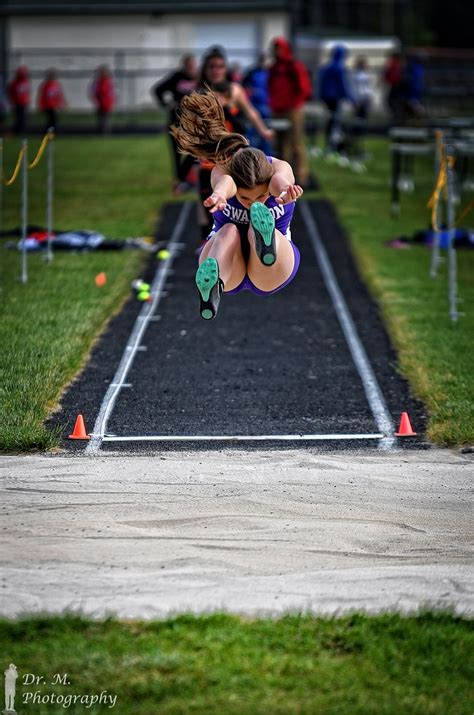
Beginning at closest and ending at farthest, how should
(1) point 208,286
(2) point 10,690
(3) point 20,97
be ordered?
(2) point 10,690
(1) point 208,286
(3) point 20,97

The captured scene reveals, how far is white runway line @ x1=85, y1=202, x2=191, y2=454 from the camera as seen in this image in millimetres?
8656

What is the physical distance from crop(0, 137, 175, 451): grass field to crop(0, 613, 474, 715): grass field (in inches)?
121

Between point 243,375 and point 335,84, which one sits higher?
point 335,84

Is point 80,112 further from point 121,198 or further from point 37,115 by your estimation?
point 121,198

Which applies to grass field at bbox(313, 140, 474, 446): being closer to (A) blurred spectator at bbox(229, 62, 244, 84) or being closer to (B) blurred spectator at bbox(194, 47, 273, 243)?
(B) blurred spectator at bbox(194, 47, 273, 243)

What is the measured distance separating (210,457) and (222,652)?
284 cm

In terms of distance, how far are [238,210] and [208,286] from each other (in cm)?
76

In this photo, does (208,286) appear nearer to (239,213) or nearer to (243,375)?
(239,213)

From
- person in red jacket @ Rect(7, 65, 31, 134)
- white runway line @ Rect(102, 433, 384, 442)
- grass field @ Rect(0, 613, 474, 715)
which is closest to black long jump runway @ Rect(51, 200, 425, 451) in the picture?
white runway line @ Rect(102, 433, 384, 442)

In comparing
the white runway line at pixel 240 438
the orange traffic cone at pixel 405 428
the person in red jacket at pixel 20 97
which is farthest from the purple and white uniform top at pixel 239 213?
the person in red jacket at pixel 20 97

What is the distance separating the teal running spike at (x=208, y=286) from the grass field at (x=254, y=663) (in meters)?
2.53

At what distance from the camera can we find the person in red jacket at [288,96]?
20297mm

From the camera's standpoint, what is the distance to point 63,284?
535 inches

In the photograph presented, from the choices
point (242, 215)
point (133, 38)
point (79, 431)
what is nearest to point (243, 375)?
point (79, 431)
